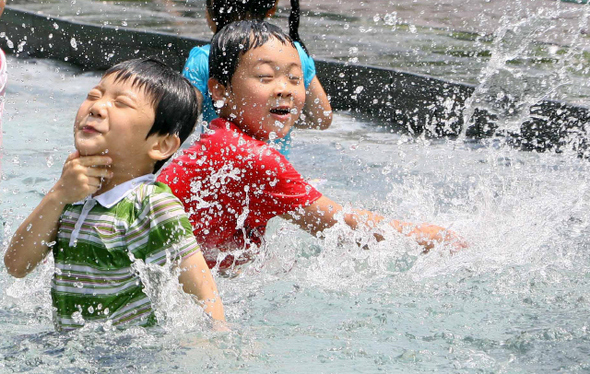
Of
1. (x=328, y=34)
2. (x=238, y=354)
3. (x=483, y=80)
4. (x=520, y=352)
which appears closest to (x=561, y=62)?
(x=483, y=80)

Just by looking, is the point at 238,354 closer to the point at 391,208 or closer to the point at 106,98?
the point at 106,98

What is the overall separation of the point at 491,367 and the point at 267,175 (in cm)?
109

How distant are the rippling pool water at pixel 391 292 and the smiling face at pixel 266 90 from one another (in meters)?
0.52

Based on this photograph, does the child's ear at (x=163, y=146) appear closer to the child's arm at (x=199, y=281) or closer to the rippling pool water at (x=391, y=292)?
the child's arm at (x=199, y=281)

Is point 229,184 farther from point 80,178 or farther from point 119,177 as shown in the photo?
point 80,178

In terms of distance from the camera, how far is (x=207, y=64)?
3.92m

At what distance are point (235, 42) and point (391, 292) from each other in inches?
45.0

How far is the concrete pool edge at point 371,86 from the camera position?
19.6 feet

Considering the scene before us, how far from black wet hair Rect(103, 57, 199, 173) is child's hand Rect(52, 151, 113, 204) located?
18 centimetres

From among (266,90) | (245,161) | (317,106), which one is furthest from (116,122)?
(317,106)

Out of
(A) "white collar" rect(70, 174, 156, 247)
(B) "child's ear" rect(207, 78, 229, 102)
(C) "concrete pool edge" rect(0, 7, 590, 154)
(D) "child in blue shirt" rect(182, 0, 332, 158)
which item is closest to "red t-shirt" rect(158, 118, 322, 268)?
(B) "child's ear" rect(207, 78, 229, 102)

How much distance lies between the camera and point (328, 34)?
28.9ft

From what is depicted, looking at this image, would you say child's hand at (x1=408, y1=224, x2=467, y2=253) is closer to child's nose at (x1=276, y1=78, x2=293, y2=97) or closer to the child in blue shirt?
the child in blue shirt

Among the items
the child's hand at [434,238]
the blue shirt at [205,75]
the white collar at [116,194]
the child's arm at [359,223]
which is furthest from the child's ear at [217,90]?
the child's hand at [434,238]
